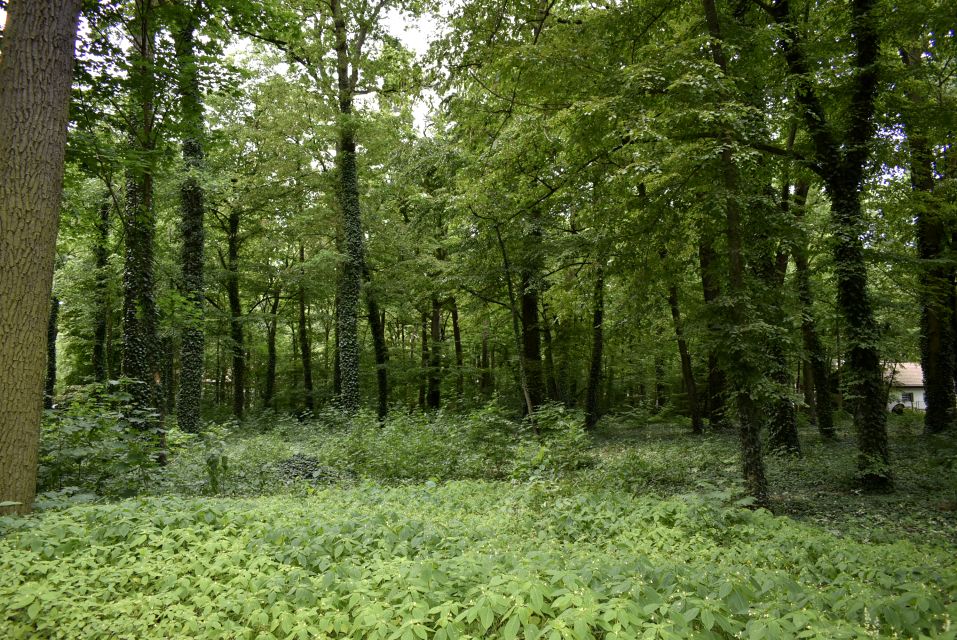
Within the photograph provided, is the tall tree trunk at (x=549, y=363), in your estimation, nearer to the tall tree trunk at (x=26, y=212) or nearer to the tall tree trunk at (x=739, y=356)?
the tall tree trunk at (x=739, y=356)

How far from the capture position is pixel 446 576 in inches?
140

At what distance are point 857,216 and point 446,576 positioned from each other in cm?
895

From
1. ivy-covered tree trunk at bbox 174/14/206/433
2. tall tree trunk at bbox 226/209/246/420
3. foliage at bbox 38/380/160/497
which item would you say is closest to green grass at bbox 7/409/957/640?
foliage at bbox 38/380/160/497

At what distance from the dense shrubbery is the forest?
0.03 m

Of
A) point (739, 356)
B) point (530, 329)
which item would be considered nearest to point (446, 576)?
point (739, 356)

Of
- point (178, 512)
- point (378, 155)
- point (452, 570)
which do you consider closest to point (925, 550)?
point (452, 570)

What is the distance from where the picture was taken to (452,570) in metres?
3.69

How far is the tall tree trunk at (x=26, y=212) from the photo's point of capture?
5254mm

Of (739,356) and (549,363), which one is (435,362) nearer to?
(549,363)

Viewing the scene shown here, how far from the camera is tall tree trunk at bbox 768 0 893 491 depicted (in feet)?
27.8

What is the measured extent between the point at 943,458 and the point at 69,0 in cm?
1524

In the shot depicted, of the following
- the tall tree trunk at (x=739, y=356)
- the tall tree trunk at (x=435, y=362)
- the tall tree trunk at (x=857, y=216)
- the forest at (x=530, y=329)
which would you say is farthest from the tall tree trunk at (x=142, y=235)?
the tall tree trunk at (x=435, y=362)

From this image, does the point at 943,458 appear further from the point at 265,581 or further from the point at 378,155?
the point at 378,155

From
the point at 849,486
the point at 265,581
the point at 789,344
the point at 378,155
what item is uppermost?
the point at 378,155
